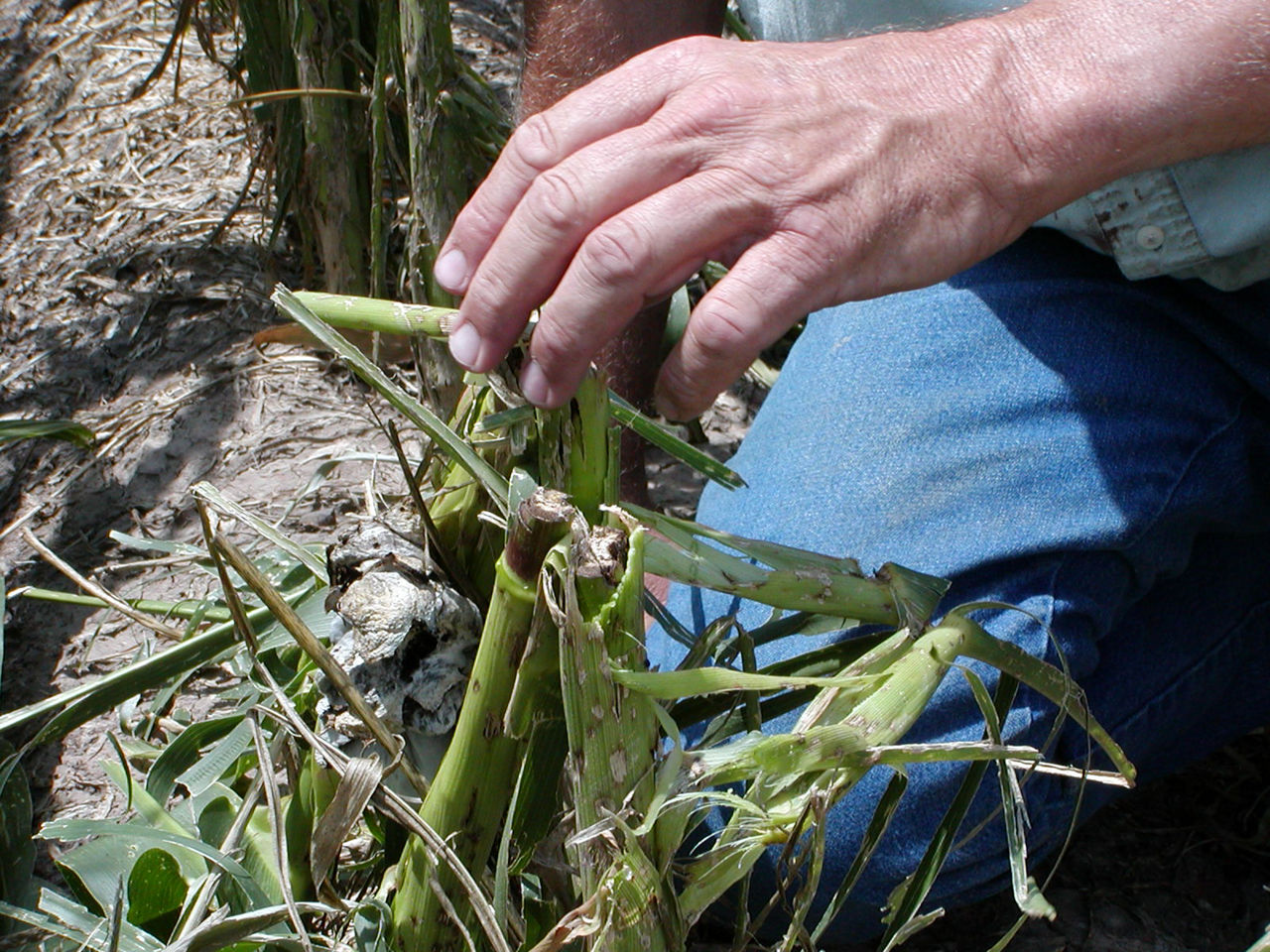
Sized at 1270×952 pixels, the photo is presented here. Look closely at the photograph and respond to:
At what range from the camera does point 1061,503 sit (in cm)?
98

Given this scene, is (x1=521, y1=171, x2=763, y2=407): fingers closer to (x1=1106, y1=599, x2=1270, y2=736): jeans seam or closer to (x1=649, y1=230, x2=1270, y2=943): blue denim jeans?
(x1=649, y1=230, x2=1270, y2=943): blue denim jeans

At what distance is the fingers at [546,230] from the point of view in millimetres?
612

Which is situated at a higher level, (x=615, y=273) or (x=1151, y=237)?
(x=615, y=273)

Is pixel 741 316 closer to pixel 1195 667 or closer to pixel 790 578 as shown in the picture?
pixel 790 578

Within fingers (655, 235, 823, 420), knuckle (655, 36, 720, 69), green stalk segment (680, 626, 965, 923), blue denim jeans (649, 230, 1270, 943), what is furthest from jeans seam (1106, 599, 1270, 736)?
knuckle (655, 36, 720, 69)

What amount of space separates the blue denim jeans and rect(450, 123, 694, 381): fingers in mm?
505

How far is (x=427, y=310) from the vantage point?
65cm

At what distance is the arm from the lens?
61 cm

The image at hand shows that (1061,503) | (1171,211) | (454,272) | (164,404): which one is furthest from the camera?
(164,404)

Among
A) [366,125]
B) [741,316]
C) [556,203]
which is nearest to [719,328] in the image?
[741,316]

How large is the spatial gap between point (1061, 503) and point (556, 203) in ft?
1.95

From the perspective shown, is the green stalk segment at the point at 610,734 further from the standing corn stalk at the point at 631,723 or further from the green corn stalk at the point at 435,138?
the green corn stalk at the point at 435,138

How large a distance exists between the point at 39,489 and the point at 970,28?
3.82 feet

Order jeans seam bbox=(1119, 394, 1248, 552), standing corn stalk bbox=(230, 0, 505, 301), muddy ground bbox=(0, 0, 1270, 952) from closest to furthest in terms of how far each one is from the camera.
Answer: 1. jeans seam bbox=(1119, 394, 1248, 552)
2. muddy ground bbox=(0, 0, 1270, 952)
3. standing corn stalk bbox=(230, 0, 505, 301)
